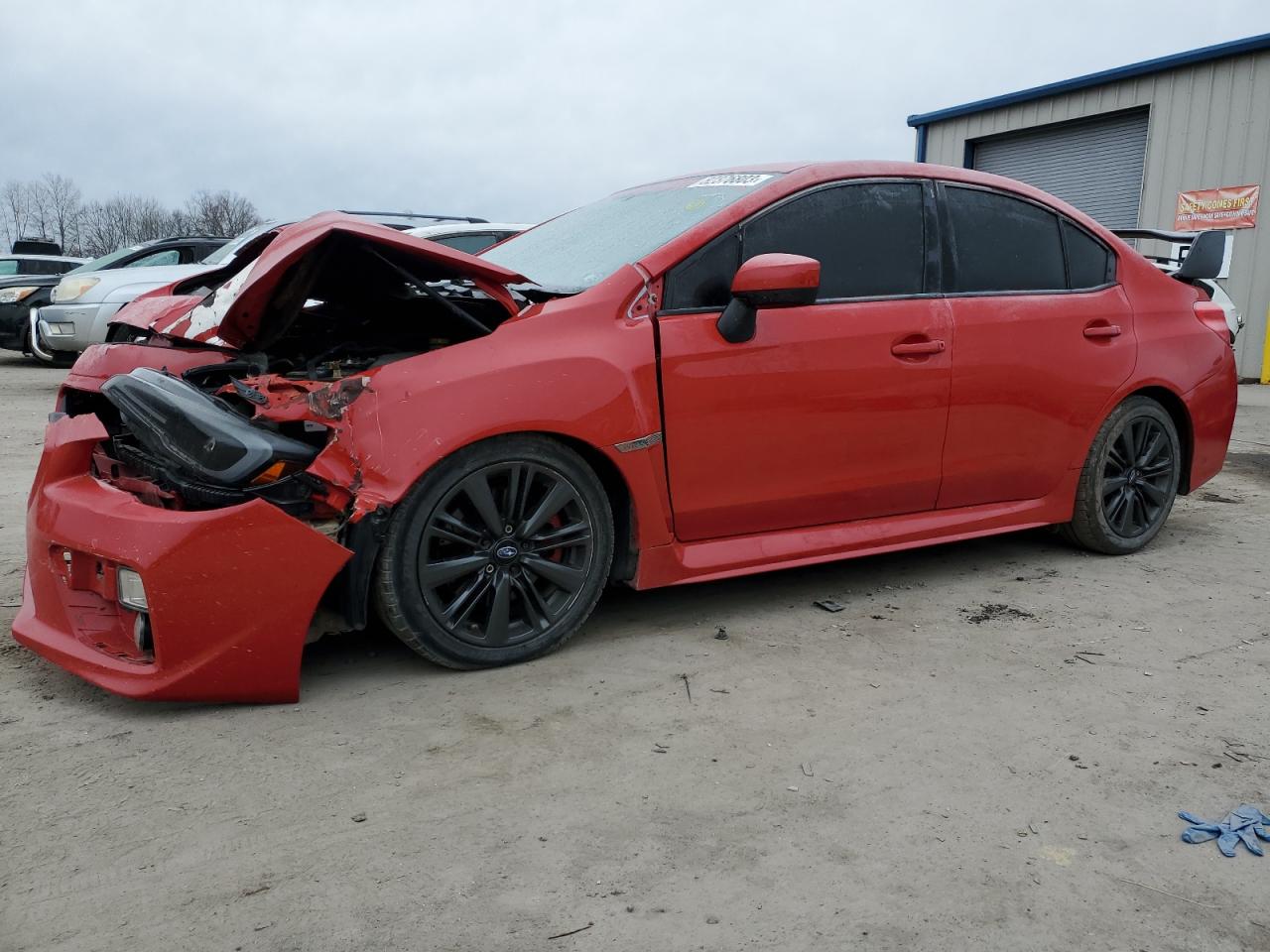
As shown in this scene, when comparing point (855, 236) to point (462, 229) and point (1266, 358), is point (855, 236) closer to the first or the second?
point (462, 229)

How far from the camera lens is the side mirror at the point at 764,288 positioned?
3270mm

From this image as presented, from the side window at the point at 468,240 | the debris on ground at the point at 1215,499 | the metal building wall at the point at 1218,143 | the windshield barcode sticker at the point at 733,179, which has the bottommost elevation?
the debris on ground at the point at 1215,499

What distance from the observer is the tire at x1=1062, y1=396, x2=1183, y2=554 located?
14.6ft

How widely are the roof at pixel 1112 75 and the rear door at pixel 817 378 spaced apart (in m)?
11.4

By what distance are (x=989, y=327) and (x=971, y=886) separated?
2.39 meters

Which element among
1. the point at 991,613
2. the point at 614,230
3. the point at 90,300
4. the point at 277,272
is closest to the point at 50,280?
Result: the point at 90,300

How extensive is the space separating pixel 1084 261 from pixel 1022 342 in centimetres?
60

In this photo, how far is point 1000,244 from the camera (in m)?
4.12

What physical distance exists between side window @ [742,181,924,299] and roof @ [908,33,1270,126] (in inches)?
447

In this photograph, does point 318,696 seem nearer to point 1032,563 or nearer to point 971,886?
point 971,886

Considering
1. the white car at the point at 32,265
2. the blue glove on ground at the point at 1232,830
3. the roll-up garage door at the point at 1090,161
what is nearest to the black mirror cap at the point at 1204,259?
the blue glove on ground at the point at 1232,830

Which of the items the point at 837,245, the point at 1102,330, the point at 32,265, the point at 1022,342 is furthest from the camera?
the point at 32,265

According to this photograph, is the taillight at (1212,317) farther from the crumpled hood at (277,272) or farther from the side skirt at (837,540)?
the crumpled hood at (277,272)

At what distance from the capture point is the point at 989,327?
398 centimetres
